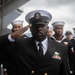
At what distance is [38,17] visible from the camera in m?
4.39

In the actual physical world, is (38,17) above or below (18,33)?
Result: above

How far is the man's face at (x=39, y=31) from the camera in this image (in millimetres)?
4125

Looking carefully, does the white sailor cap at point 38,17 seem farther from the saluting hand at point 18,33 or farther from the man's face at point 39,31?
the saluting hand at point 18,33

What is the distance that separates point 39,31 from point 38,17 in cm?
33

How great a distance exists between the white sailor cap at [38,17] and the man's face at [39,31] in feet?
0.30

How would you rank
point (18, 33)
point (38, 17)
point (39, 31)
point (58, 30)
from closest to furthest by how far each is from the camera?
point (18, 33) → point (39, 31) → point (38, 17) → point (58, 30)

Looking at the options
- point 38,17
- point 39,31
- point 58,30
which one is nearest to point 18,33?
point 39,31

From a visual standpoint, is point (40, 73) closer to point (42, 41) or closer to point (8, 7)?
point (42, 41)

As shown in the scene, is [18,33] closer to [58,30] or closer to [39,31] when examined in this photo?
[39,31]

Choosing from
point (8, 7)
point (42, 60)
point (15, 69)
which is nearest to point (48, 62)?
point (42, 60)

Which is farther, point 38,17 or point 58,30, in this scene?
point 58,30

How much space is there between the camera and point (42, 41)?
4.21 metres

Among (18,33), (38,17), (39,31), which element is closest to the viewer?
(18,33)

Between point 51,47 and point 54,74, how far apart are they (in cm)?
36
